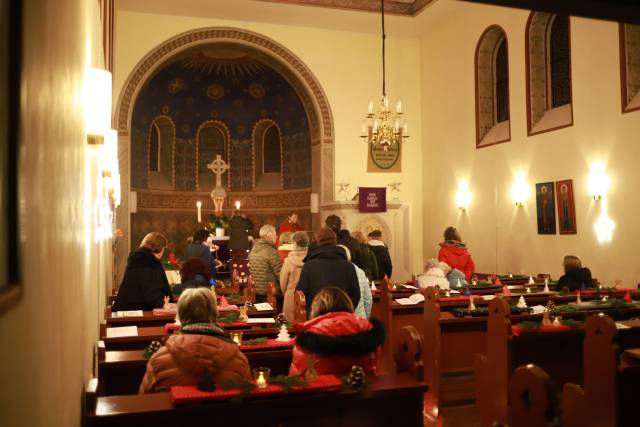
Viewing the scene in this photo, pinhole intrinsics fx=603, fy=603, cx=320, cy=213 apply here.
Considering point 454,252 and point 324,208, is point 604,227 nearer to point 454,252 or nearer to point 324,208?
point 454,252

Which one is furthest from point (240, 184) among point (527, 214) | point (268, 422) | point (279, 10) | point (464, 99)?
point (268, 422)

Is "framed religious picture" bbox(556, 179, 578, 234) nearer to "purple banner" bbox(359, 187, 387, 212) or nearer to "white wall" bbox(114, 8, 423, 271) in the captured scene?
"purple banner" bbox(359, 187, 387, 212)

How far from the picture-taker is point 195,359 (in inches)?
122

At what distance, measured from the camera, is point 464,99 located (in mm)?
14680

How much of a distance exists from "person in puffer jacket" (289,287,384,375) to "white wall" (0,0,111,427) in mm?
1464

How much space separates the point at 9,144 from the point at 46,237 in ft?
1.73

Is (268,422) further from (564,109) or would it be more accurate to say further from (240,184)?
(240,184)

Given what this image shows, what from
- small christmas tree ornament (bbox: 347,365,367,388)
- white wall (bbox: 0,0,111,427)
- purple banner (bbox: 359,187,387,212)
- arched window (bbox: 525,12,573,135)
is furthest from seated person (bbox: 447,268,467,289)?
white wall (bbox: 0,0,111,427)

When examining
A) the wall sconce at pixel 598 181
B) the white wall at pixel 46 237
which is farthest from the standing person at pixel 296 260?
the wall sconce at pixel 598 181

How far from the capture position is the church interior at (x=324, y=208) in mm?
1943

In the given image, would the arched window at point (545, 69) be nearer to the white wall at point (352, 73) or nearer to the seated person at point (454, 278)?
the white wall at point (352, 73)

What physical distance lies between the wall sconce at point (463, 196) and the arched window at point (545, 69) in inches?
97.6

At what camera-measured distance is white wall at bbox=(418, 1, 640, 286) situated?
1029cm

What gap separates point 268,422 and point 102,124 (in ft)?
6.25
